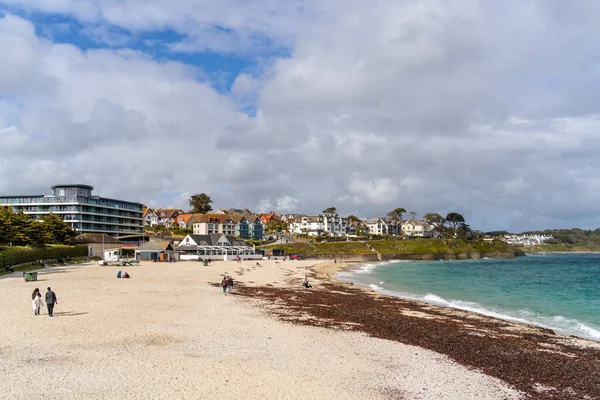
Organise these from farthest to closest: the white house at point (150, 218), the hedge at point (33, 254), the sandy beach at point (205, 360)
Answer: the white house at point (150, 218)
the hedge at point (33, 254)
the sandy beach at point (205, 360)

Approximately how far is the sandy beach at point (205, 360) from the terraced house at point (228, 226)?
430 ft

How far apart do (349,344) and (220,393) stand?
9133 millimetres

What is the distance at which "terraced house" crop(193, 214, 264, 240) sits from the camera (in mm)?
157750

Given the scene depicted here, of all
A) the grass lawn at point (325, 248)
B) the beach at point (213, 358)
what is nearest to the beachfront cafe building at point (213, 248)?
the grass lawn at point (325, 248)

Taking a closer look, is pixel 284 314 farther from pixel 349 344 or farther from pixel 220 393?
pixel 220 393

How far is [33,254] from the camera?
204 ft

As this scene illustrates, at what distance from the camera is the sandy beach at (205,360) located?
1359 centimetres

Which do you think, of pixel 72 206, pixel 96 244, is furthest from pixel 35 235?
pixel 72 206

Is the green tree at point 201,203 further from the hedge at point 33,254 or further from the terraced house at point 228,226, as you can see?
the hedge at point 33,254

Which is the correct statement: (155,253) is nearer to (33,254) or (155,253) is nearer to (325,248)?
(33,254)

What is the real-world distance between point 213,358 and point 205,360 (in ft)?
1.41

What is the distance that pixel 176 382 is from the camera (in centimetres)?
1395

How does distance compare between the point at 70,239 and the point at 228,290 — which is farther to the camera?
the point at 70,239

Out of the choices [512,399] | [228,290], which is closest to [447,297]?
[228,290]
